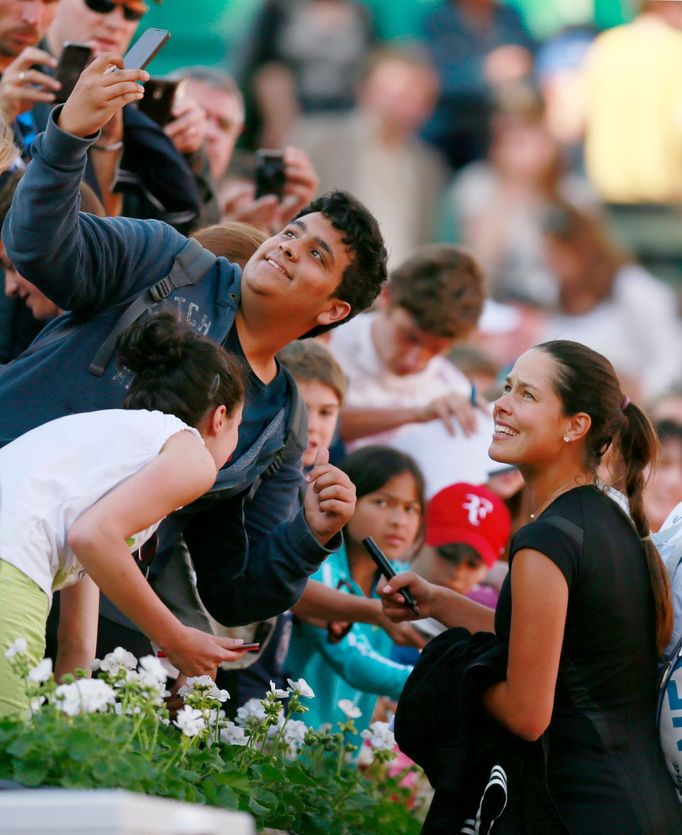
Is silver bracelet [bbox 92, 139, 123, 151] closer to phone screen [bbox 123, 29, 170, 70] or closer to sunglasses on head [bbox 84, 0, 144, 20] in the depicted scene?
sunglasses on head [bbox 84, 0, 144, 20]

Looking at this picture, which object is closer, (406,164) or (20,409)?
(20,409)

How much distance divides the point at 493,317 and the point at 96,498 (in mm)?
5340

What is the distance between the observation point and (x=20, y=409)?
11.5 ft

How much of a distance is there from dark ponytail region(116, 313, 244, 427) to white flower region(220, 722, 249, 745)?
2.56 ft

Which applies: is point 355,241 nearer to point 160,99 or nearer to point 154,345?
point 154,345

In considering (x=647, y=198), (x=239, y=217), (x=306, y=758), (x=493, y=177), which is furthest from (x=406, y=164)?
(x=306, y=758)

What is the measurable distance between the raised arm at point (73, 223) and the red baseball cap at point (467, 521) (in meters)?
1.78

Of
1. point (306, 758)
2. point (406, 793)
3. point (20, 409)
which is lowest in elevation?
point (406, 793)

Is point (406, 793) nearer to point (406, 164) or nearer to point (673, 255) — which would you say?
point (406, 164)

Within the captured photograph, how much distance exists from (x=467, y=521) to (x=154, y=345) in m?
1.93

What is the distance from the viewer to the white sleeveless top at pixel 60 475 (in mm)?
3049

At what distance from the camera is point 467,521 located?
5.07 meters

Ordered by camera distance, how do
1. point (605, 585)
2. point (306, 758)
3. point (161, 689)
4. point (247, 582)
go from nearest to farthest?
1. point (161, 689)
2. point (605, 585)
3. point (306, 758)
4. point (247, 582)

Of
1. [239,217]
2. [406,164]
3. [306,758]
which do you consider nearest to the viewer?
[306,758]
